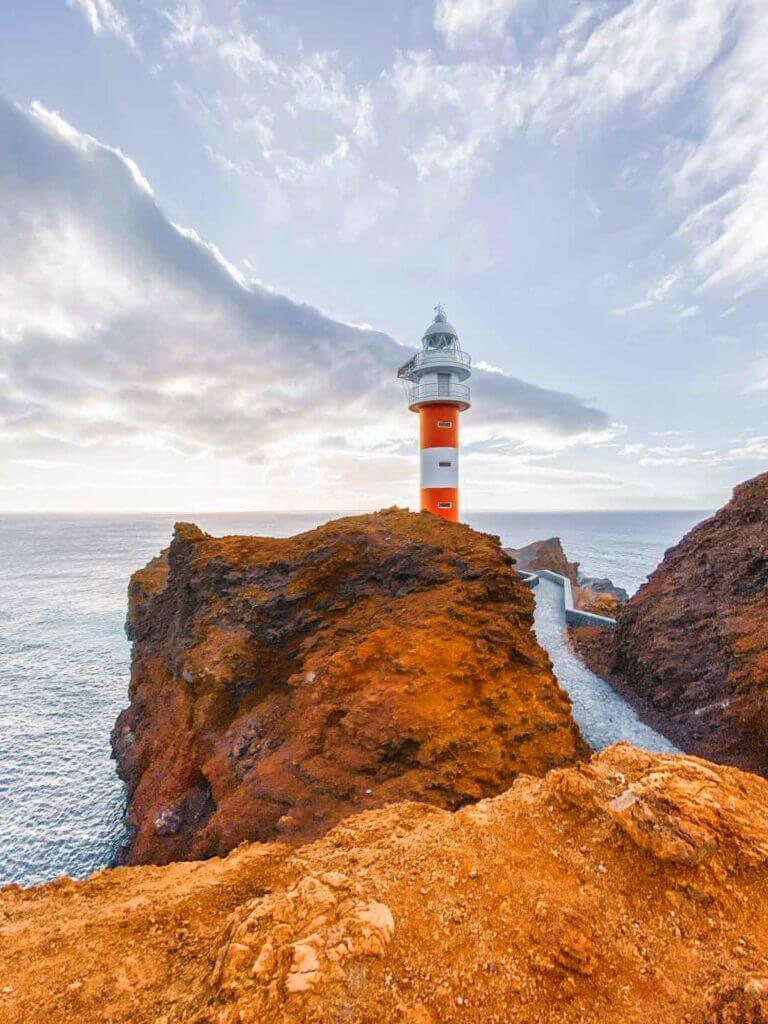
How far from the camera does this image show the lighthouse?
2077 centimetres

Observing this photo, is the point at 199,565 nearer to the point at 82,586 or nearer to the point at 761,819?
the point at 761,819

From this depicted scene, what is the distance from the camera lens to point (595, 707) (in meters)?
12.2

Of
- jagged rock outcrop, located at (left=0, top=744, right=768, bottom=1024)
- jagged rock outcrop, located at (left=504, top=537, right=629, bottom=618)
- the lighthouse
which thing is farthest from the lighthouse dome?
jagged rock outcrop, located at (left=0, top=744, right=768, bottom=1024)

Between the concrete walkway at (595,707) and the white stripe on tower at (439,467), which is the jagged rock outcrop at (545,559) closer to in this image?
the white stripe on tower at (439,467)

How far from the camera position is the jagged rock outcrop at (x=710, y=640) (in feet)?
31.8

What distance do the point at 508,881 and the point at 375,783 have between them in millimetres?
3422

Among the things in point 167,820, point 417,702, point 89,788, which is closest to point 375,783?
point 417,702

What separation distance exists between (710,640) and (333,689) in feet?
34.7

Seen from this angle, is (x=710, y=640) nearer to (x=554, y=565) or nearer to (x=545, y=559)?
(x=545, y=559)

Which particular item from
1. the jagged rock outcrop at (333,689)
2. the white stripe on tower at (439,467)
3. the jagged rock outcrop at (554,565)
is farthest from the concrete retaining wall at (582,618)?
the jagged rock outcrop at (333,689)

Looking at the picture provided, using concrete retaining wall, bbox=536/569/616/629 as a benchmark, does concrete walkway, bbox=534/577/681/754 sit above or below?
below

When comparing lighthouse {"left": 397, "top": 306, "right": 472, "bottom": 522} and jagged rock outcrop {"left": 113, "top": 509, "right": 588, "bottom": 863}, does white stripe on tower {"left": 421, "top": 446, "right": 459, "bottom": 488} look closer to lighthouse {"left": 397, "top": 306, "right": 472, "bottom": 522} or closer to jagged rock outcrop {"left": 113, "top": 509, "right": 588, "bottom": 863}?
lighthouse {"left": 397, "top": 306, "right": 472, "bottom": 522}

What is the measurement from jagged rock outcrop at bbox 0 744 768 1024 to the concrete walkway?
4.96m

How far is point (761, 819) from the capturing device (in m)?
3.67
